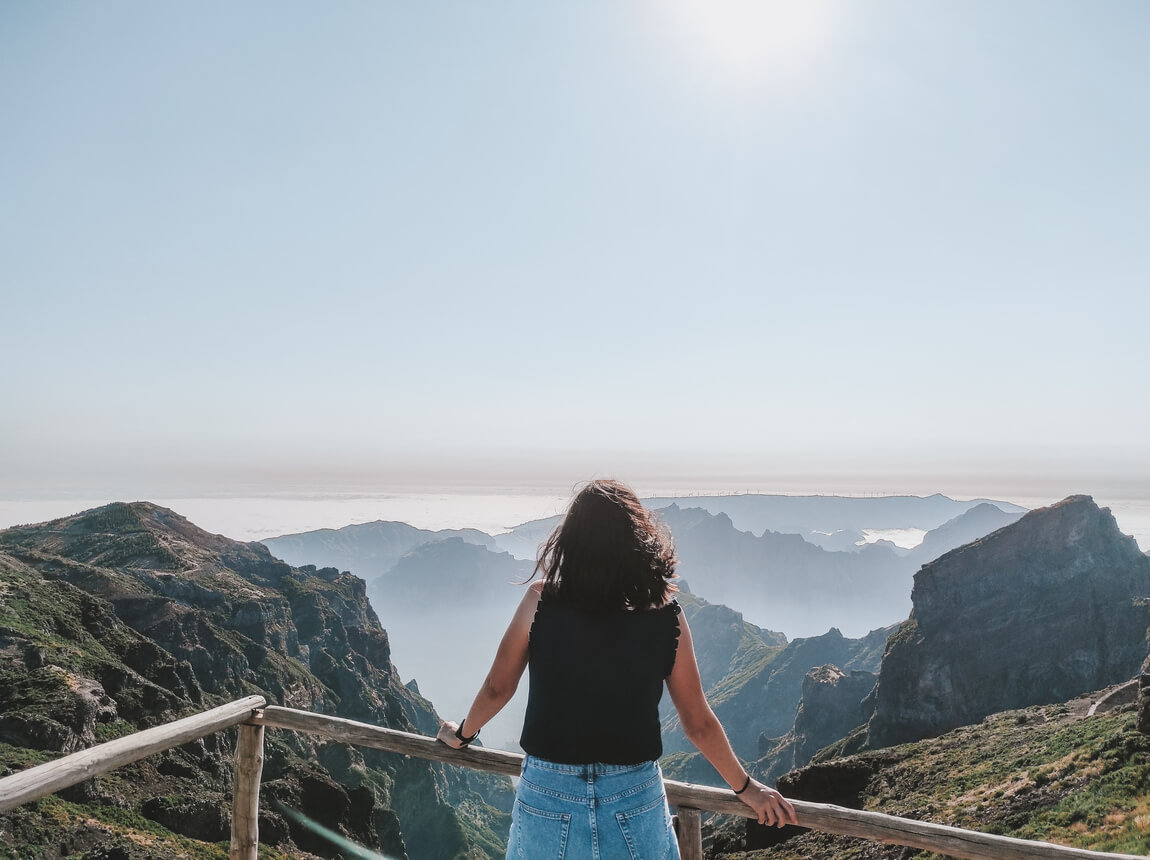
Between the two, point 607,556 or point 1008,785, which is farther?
point 1008,785

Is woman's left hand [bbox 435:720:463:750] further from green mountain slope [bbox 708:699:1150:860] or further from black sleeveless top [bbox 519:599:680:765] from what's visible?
green mountain slope [bbox 708:699:1150:860]

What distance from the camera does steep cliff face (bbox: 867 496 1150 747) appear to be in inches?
3578

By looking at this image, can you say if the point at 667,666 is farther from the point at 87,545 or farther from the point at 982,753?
the point at 87,545

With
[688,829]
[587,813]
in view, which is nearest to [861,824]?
[688,829]

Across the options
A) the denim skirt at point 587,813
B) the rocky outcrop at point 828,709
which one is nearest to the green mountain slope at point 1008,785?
the denim skirt at point 587,813

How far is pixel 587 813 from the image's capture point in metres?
2.53

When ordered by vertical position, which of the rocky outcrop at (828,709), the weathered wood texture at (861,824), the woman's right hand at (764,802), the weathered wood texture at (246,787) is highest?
the woman's right hand at (764,802)

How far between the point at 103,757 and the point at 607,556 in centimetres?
342

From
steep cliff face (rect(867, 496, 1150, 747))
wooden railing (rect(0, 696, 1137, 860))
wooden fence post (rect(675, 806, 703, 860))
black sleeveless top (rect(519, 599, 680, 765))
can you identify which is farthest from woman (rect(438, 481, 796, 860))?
steep cliff face (rect(867, 496, 1150, 747))

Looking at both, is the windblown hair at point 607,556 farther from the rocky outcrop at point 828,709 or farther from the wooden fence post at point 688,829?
the rocky outcrop at point 828,709

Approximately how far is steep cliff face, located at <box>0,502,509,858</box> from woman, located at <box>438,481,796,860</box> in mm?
23574

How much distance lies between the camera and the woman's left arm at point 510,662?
2652 mm

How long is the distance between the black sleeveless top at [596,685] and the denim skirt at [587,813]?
0.07m

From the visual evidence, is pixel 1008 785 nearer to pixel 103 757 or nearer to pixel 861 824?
pixel 861 824
